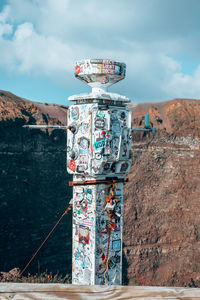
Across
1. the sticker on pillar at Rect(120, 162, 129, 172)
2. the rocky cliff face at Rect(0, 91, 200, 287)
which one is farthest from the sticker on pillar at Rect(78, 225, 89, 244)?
the rocky cliff face at Rect(0, 91, 200, 287)

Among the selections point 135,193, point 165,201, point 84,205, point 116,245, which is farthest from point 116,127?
point 165,201

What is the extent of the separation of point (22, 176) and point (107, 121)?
10.8 metres

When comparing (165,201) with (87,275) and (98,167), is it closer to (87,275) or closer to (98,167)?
(87,275)

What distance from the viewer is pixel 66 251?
717 inches

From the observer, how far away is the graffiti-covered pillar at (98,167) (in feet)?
25.6

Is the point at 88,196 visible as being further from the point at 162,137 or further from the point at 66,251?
the point at 162,137

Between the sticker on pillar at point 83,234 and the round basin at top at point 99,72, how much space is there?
340 cm

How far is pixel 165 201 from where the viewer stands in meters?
21.1

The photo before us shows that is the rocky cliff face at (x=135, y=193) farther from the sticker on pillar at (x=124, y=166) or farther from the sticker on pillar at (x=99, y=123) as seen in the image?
the sticker on pillar at (x=99, y=123)

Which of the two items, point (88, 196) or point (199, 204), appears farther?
point (199, 204)

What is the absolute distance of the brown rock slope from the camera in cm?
1980

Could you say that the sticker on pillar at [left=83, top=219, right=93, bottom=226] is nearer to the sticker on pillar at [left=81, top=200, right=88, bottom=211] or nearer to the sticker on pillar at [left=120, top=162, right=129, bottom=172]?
the sticker on pillar at [left=81, top=200, right=88, bottom=211]

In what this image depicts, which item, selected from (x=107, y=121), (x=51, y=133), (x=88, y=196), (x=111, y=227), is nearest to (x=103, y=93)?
(x=107, y=121)

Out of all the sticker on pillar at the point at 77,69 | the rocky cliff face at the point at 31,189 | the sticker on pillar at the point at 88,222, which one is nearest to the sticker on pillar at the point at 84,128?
the sticker on pillar at the point at 77,69
